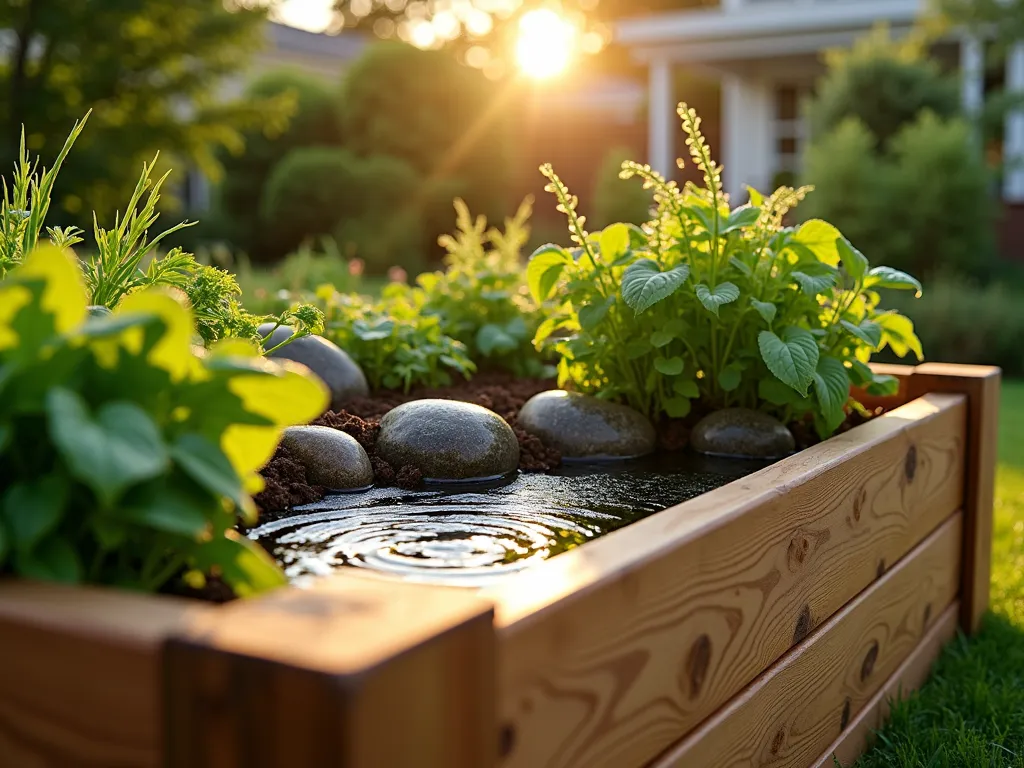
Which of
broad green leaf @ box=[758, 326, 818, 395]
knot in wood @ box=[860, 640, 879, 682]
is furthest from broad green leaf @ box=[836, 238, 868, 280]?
knot in wood @ box=[860, 640, 879, 682]

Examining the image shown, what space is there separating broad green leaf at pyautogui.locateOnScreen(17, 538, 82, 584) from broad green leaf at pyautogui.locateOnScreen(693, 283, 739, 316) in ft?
5.98

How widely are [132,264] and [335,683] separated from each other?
4.98 feet

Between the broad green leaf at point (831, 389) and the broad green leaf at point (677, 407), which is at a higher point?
the broad green leaf at point (831, 389)

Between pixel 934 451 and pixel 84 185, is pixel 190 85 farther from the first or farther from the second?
pixel 934 451

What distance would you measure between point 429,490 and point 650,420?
3.11 feet

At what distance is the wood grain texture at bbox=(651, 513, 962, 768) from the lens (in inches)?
72.6

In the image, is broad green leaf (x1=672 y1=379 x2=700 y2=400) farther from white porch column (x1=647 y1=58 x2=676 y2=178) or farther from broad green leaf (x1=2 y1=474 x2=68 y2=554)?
white porch column (x1=647 y1=58 x2=676 y2=178)

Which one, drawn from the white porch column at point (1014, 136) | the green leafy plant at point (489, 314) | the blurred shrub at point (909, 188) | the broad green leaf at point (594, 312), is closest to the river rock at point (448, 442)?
the broad green leaf at point (594, 312)

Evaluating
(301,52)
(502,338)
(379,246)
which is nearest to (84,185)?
(379,246)

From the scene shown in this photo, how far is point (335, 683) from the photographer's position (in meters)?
0.94

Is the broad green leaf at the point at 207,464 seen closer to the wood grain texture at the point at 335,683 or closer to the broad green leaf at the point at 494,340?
the wood grain texture at the point at 335,683

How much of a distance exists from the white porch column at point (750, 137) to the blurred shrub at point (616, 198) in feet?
4.96

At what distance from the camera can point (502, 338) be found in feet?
13.6

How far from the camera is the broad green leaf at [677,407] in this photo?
3221mm
